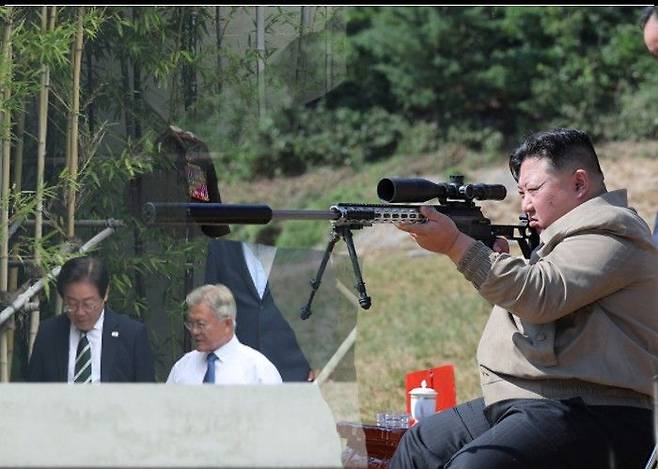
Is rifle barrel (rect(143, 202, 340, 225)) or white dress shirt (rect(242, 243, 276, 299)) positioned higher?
rifle barrel (rect(143, 202, 340, 225))

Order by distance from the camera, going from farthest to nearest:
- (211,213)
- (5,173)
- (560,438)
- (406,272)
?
(406,272), (560,438), (5,173), (211,213)

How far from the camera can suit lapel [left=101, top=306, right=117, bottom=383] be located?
2.88 metres

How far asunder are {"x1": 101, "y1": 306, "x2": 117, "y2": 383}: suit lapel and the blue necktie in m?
0.24

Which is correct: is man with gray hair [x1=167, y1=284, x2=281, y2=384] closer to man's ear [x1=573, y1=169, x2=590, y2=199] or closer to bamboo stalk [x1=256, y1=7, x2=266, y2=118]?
bamboo stalk [x1=256, y1=7, x2=266, y2=118]

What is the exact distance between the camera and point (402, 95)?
1445 centimetres

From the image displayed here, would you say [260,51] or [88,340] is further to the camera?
[260,51]

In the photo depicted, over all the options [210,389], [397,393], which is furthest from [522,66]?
[210,389]

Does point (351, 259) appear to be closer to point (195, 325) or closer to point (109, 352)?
point (195, 325)

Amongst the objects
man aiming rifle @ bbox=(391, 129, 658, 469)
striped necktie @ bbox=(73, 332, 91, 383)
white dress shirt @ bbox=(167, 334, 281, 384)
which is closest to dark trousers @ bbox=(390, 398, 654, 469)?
man aiming rifle @ bbox=(391, 129, 658, 469)

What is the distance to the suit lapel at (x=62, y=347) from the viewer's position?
9.38ft

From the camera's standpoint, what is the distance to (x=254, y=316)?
306 cm

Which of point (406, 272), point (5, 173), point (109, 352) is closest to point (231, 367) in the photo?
point (109, 352)

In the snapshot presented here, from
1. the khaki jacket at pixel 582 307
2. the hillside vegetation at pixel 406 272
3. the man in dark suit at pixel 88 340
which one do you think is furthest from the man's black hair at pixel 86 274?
the hillside vegetation at pixel 406 272

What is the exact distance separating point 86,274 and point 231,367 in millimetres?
447
